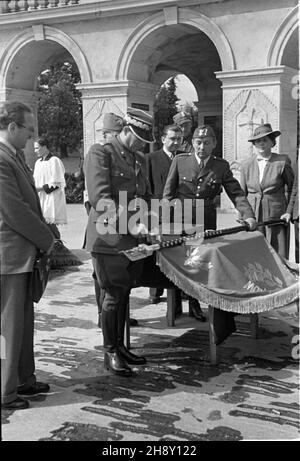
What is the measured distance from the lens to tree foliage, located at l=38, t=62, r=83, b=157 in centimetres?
3428

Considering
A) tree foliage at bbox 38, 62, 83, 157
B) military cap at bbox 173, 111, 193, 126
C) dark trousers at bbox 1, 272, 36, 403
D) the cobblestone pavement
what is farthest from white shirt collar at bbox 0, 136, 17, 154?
tree foliage at bbox 38, 62, 83, 157

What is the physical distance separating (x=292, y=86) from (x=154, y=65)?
4.06 m

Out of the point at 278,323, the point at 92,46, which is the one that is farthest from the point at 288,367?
the point at 92,46

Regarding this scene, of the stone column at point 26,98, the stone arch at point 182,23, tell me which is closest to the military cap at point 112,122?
the stone arch at point 182,23

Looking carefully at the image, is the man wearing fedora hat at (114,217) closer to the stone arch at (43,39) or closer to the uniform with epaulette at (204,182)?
the uniform with epaulette at (204,182)

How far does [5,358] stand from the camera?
368cm

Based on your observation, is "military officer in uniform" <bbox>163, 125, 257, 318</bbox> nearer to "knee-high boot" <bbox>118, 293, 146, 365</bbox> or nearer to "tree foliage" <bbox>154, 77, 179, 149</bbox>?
"knee-high boot" <bbox>118, 293, 146, 365</bbox>

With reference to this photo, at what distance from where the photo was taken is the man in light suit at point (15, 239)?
142 inches

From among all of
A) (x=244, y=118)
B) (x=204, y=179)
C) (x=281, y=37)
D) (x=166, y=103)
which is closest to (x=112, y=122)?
(x=204, y=179)

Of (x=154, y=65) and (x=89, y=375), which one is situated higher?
(x=154, y=65)

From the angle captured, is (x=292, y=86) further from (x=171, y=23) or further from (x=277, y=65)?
(x=171, y=23)

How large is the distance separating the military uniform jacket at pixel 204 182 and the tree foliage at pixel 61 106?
97.9 feet

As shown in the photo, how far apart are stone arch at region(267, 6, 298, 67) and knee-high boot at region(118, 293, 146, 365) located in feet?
31.9

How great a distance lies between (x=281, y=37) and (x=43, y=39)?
6.44 meters
